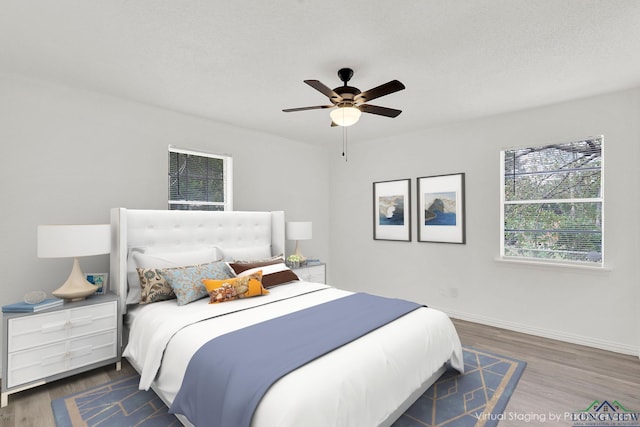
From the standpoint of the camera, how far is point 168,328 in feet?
7.47

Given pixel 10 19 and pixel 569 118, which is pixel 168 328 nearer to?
pixel 10 19

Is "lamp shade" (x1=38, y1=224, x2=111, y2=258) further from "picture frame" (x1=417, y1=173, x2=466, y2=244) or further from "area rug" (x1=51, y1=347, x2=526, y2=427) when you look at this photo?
"picture frame" (x1=417, y1=173, x2=466, y2=244)

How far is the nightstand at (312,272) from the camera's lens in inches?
171

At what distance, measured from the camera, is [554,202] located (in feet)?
11.9

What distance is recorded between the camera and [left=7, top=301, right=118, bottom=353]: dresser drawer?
2371mm

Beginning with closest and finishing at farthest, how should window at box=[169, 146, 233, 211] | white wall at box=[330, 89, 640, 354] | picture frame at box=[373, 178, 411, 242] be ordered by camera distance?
1. white wall at box=[330, 89, 640, 354]
2. window at box=[169, 146, 233, 211]
3. picture frame at box=[373, 178, 411, 242]

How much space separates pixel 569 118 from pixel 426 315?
2761 mm

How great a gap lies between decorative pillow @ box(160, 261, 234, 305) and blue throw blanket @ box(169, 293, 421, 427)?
0.92 meters

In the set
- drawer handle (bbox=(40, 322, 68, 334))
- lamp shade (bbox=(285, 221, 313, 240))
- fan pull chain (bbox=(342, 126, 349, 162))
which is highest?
fan pull chain (bbox=(342, 126, 349, 162))

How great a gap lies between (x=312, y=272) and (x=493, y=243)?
2.38 meters

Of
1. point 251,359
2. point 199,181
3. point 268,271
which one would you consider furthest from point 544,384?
point 199,181

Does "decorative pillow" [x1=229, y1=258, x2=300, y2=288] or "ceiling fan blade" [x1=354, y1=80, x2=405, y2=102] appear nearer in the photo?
"ceiling fan blade" [x1=354, y1=80, x2=405, y2=102]

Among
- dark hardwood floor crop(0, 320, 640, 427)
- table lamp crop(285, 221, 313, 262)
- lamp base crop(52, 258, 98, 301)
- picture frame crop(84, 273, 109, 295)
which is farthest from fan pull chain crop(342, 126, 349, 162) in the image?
lamp base crop(52, 258, 98, 301)

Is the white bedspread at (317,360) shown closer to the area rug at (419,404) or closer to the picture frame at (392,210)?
the area rug at (419,404)
